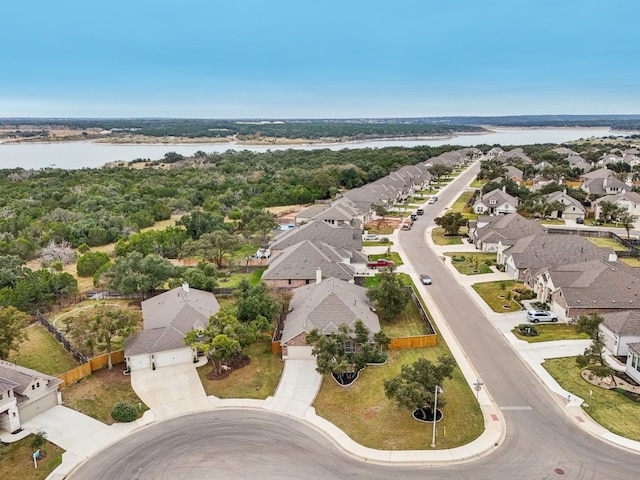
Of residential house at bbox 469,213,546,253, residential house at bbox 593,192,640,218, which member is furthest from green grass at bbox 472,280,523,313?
residential house at bbox 593,192,640,218

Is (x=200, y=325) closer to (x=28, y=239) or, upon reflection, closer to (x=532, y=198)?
(x=28, y=239)

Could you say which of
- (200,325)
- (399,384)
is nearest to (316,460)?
(399,384)

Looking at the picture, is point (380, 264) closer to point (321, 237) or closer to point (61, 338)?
point (321, 237)

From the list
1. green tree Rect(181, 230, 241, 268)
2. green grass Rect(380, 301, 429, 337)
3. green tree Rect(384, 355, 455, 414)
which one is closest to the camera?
green tree Rect(384, 355, 455, 414)

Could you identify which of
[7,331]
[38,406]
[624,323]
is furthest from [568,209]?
[7,331]

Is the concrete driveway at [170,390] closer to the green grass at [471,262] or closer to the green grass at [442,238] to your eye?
the green grass at [471,262]

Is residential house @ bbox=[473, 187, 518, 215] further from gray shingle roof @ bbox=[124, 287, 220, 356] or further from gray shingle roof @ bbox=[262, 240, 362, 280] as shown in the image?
gray shingle roof @ bbox=[124, 287, 220, 356]
